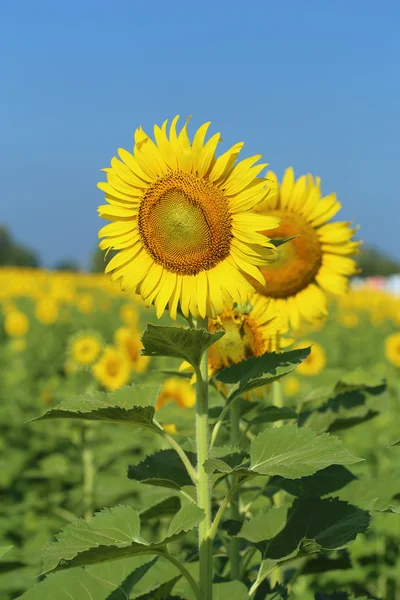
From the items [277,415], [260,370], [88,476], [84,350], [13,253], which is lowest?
[88,476]

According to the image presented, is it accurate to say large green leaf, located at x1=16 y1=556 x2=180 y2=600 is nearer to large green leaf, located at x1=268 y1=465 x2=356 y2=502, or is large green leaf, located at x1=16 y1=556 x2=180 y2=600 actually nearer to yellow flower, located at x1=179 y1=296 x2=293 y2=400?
large green leaf, located at x1=268 y1=465 x2=356 y2=502

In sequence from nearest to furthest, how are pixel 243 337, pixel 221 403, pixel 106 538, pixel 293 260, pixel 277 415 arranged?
pixel 106 538 → pixel 277 415 → pixel 243 337 → pixel 221 403 → pixel 293 260

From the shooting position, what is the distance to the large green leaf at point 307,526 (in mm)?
1663

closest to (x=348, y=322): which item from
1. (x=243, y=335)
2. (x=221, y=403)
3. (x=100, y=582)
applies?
(x=221, y=403)

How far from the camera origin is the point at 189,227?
5.95 feet

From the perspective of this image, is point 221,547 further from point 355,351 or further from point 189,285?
point 355,351

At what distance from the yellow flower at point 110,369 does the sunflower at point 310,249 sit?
8.97 ft

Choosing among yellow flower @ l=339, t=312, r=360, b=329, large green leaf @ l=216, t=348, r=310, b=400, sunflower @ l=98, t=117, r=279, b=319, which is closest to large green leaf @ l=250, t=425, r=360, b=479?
large green leaf @ l=216, t=348, r=310, b=400

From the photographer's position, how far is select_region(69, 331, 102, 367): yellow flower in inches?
206

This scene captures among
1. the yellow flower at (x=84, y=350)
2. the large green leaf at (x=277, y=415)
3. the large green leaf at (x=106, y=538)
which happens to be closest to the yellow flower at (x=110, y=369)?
the yellow flower at (x=84, y=350)

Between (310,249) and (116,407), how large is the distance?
→ 138 centimetres

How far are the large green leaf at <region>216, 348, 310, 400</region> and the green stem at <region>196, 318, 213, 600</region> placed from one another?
8 cm

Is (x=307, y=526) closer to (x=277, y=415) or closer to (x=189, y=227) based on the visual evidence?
(x=277, y=415)

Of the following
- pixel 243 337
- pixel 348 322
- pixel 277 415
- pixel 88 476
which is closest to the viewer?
pixel 277 415
